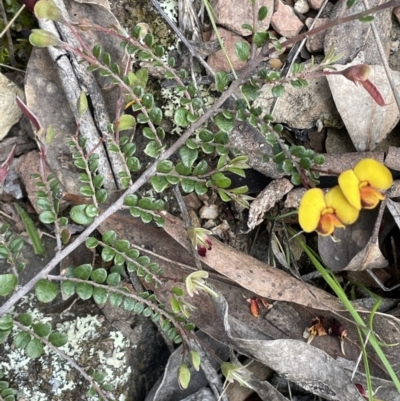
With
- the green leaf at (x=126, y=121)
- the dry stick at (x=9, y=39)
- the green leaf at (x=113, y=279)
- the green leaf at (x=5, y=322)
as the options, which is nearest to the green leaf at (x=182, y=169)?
the green leaf at (x=126, y=121)

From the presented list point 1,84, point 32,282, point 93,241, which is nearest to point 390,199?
point 93,241

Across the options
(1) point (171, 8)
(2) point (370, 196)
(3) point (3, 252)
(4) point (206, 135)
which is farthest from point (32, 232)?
(2) point (370, 196)

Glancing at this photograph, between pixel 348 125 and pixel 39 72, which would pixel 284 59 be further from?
pixel 39 72

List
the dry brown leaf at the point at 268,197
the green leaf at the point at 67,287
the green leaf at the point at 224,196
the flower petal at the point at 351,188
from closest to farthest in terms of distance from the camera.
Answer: the flower petal at the point at 351,188
the green leaf at the point at 67,287
the green leaf at the point at 224,196
the dry brown leaf at the point at 268,197

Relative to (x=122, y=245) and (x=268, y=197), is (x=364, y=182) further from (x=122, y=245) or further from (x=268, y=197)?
(x=122, y=245)

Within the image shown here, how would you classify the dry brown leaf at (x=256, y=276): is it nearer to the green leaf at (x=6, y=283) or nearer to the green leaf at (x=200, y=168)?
the green leaf at (x=200, y=168)

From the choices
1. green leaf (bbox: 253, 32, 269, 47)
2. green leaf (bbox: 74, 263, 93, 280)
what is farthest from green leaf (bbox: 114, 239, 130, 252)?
green leaf (bbox: 253, 32, 269, 47)

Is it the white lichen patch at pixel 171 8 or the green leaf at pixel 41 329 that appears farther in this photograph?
the white lichen patch at pixel 171 8
